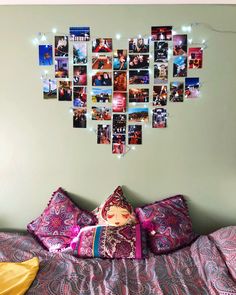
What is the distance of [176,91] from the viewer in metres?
2.46

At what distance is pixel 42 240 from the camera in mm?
2371

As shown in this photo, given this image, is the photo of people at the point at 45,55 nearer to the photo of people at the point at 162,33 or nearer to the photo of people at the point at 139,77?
the photo of people at the point at 139,77

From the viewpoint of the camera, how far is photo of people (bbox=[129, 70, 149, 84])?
8.07ft

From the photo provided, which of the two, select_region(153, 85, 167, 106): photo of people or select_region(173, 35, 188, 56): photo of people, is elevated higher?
select_region(173, 35, 188, 56): photo of people

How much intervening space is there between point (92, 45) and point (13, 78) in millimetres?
725

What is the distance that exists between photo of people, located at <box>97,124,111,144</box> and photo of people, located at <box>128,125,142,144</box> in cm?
18

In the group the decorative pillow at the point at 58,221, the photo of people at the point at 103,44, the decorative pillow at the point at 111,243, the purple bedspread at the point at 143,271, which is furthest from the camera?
the photo of people at the point at 103,44

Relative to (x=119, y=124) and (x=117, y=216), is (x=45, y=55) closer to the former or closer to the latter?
(x=119, y=124)

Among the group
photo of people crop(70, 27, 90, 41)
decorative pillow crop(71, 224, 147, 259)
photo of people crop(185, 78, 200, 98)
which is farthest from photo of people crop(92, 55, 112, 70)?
decorative pillow crop(71, 224, 147, 259)

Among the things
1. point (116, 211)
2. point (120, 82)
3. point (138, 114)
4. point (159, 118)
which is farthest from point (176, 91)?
point (116, 211)

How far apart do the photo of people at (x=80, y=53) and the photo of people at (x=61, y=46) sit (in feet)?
0.23

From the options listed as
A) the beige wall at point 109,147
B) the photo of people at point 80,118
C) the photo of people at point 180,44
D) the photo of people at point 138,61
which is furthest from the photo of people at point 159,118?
the photo of people at point 80,118

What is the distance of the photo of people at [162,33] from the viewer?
2410mm

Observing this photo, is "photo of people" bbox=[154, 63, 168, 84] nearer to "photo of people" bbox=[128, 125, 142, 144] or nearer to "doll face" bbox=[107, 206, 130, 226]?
"photo of people" bbox=[128, 125, 142, 144]
